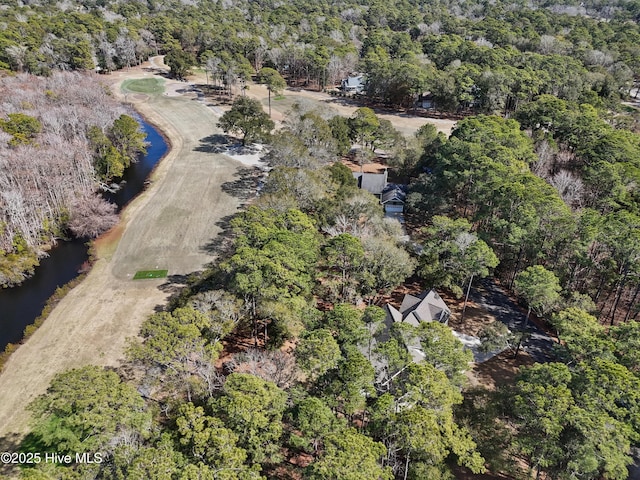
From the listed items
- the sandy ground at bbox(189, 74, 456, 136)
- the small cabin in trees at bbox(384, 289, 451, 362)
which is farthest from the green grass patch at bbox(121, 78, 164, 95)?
the small cabin in trees at bbox(384, 289, 451, 362)

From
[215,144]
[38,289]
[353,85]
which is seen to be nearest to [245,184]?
[215,144]

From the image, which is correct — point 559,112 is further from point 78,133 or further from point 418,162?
point 78,133

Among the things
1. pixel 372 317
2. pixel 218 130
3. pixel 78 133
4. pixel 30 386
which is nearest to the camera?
pixel 372 317

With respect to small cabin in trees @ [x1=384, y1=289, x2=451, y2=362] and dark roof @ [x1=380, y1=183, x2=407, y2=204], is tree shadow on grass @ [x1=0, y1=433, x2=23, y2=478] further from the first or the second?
dark roof @ [x1=380, y1=183, x2=407, y2=204]

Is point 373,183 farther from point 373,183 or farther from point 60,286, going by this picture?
point 60,286

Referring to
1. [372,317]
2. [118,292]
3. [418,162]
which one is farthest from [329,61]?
[372,317]

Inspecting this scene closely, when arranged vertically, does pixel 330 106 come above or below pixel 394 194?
above
